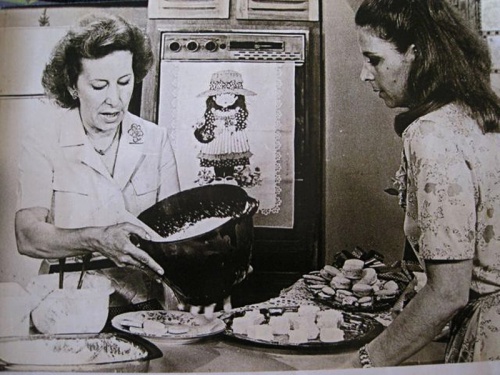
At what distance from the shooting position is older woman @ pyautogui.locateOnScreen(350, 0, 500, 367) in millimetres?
872

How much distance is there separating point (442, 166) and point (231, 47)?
0.41 m

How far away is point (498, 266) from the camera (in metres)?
0.89

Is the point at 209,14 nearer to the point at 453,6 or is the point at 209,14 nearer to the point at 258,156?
the point at 258,156

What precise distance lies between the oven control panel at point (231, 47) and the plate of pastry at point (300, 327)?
428mm

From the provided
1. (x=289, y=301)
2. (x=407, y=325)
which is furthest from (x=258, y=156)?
(x=407, y=325)

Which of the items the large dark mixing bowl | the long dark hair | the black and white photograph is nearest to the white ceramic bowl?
the black and white photograph

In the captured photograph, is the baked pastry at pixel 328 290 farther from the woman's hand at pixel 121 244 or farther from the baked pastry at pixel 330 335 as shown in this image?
the woman's hand at pixel 121 244

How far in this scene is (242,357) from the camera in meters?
0.87

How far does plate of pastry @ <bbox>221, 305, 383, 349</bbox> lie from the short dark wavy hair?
0.45 m

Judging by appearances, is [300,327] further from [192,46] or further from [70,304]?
[192,46]

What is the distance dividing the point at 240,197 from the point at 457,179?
0.35 meters

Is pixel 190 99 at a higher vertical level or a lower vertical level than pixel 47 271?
higher

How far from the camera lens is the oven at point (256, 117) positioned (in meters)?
0.92

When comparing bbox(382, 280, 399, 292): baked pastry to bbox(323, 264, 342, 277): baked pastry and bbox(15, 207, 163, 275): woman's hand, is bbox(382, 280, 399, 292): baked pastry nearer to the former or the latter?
bbox(323, 264, 342, 277): baked pastry
